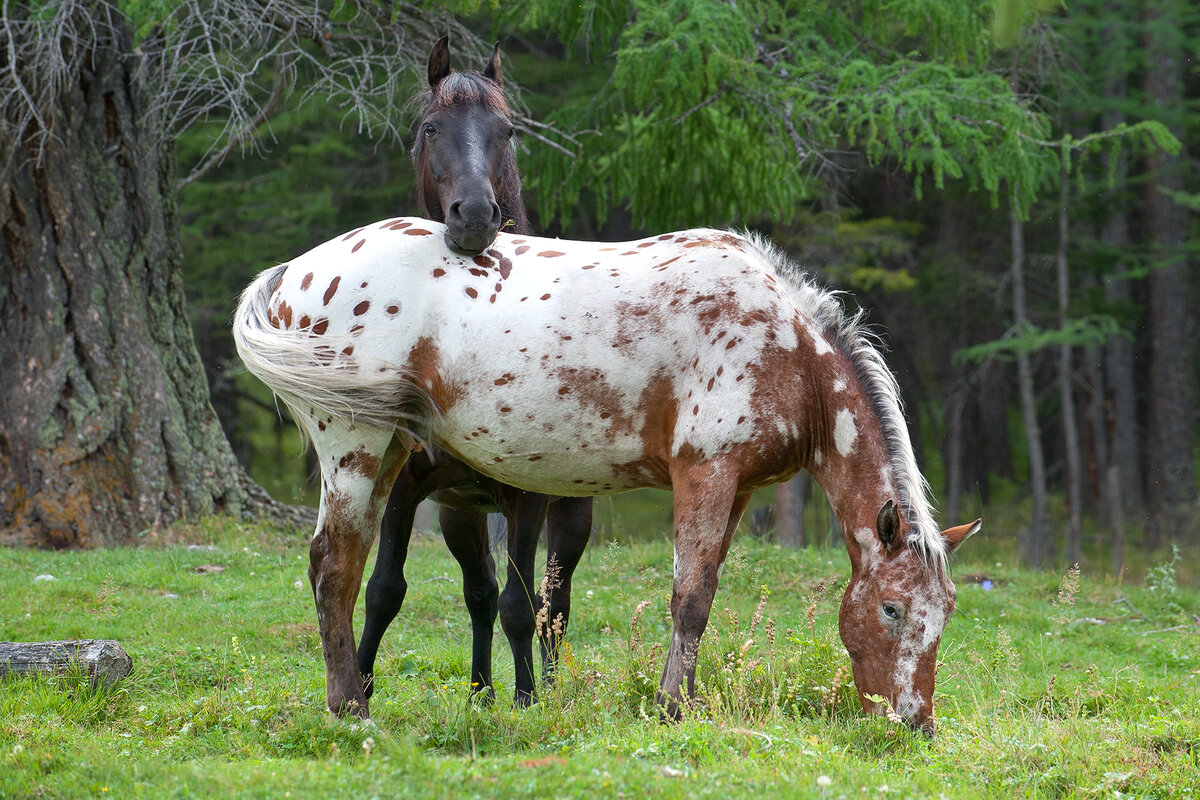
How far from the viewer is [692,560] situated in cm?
414

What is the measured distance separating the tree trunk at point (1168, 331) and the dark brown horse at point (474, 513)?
14.1m

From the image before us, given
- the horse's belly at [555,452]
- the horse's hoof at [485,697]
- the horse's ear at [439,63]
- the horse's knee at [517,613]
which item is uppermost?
the horse's ear at [439,63]

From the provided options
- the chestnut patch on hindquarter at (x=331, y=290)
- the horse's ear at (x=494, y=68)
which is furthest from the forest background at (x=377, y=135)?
the chestnut patch on hindquarter at (x=331, y=290)

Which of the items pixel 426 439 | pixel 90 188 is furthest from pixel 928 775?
pixel 90 188

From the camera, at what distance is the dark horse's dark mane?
502cm

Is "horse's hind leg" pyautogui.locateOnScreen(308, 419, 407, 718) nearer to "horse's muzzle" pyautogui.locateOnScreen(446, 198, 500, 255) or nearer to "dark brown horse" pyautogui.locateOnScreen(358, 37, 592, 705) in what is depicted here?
"dark brown horse" pyautogui.locateOnScreen(358, 37, 592, 705)

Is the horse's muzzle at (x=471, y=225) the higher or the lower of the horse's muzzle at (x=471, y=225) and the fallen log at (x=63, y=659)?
the higher

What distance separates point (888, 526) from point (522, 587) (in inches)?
69.8

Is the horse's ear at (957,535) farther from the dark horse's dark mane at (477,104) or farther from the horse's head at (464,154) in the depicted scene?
the dark horse's dark mane at (477,104)

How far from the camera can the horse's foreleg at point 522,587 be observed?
16.1 feet

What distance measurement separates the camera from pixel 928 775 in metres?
3.70

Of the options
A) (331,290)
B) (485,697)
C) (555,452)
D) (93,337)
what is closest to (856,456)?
(555,452)

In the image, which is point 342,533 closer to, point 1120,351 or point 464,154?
point 464,154

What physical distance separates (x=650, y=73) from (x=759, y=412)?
4548 mm
